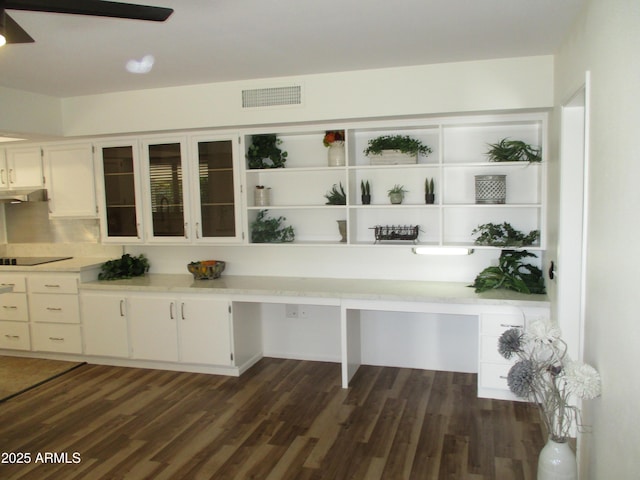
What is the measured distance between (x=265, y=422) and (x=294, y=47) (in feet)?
8.16

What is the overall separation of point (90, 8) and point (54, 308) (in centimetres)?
359

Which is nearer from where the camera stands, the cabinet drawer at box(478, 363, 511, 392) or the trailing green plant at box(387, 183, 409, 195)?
the cabinet drawer at box(478, 363, 511, 392)

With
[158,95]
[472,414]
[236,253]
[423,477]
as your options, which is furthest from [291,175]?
[423,477]

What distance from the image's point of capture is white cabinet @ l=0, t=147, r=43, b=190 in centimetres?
496

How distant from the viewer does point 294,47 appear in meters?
3.27

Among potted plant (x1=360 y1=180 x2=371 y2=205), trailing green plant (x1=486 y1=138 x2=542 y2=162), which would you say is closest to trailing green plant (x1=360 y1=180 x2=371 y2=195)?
potted plant (x1=360 y1=180 x2=371 y2=205)

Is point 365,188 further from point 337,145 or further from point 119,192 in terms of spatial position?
point 119,192

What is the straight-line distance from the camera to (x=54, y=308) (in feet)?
15.6

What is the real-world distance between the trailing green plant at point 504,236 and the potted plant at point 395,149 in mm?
785

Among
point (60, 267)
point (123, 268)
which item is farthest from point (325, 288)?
point (60, 267)

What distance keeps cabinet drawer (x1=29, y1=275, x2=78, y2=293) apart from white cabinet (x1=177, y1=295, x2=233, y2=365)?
1110mm

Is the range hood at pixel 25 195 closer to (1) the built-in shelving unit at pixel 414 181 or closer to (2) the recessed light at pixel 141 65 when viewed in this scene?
(2) the recessed light at pixel 141 65

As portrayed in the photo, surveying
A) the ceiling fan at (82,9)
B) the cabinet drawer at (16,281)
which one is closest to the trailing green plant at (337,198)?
the ceiling fan at (82,9)

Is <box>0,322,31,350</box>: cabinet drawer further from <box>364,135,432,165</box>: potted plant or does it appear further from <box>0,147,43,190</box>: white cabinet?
<box>364,135,432,165</box>: potted plant
